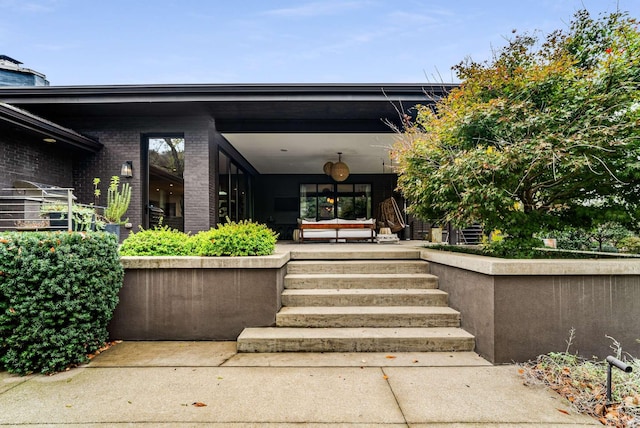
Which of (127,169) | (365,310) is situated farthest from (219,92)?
(365,310)

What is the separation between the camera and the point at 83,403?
2.22 m

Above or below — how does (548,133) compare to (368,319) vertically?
above

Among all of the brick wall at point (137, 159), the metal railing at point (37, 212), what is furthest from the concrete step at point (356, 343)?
the brick wall at point (137, 159)

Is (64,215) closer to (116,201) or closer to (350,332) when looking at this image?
(116,201)

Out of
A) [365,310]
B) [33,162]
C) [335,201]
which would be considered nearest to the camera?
[365,310]

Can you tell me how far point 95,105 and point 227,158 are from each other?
314 cm

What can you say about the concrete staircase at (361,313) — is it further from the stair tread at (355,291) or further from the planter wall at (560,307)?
the planter wall at (560,307)

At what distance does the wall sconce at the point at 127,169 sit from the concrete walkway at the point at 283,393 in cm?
508

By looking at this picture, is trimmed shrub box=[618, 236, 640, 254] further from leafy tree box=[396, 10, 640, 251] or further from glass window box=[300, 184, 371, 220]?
glass window box=[300, 184, 371, 220]

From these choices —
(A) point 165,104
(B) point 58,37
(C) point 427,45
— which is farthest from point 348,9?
(B) point 58,37

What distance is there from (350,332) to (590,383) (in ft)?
6.19

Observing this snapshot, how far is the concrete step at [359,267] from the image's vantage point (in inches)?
169

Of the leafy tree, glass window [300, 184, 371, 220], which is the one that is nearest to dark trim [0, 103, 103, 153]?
the leafy tree

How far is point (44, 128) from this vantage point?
5746 millimetres
